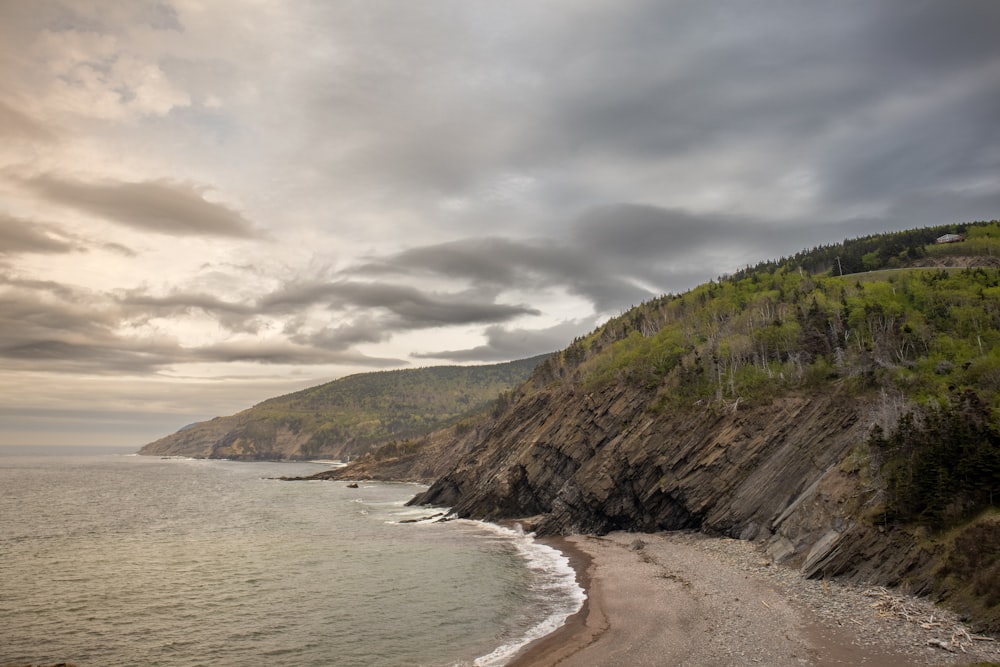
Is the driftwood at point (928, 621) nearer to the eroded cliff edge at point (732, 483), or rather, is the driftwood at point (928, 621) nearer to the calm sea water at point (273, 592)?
the eroded cliff edge at point (732, 483)

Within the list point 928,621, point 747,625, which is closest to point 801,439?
point 928,621

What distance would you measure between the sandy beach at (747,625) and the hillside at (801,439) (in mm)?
2624

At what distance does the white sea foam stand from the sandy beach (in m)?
0.98

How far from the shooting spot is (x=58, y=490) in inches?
5925

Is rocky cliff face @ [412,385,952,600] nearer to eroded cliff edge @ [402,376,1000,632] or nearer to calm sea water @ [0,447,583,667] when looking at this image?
eroded cliff edge @ [402,376,1000,632]

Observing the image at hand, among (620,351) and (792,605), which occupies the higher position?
(620,351)

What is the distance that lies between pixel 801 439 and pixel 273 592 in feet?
182

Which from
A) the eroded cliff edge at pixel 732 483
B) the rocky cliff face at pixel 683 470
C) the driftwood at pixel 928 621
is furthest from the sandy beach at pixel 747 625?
the rocky cliff face at pixel 683 470

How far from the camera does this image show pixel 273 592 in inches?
1843

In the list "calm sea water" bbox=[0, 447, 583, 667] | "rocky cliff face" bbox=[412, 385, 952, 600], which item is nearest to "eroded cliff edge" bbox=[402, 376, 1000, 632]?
"rocky cliff face" bbox=[412, 385, 952, 600]

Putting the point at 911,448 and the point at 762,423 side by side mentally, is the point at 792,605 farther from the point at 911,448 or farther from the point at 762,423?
the point at 762,423

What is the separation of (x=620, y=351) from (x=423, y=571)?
80.0 m

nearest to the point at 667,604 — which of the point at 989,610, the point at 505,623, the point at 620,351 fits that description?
the point at 505,623

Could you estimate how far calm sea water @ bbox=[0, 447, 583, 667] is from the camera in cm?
3384
